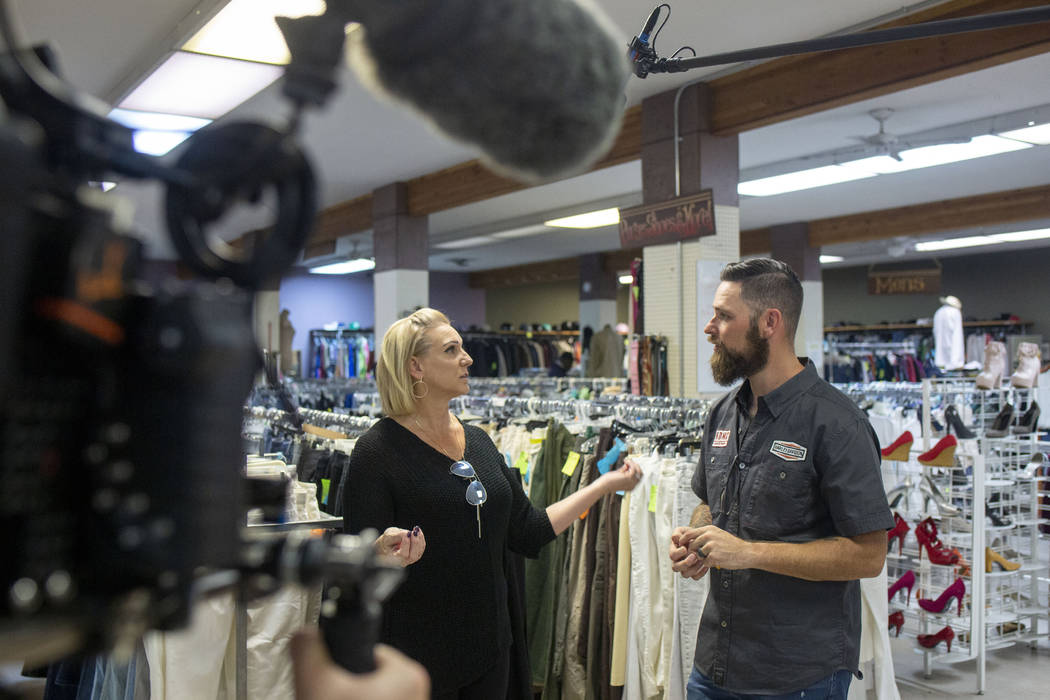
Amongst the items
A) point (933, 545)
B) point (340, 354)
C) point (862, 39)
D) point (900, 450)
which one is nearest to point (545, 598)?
point (900, 450)

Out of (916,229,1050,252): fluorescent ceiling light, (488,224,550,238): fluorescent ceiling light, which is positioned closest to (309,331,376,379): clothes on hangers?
(488,224,550,238): fluorescent ceiling light

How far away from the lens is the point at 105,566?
500mm

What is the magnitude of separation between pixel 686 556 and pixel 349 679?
180 cm

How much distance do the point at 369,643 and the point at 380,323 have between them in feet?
31.9

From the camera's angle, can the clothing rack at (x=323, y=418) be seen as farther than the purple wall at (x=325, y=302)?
No

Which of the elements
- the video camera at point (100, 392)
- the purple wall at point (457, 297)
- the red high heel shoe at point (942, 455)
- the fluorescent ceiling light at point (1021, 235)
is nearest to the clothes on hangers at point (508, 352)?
the purple wall at point (457, 297)

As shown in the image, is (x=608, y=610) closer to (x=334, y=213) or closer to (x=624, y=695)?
(x=624, y=695)

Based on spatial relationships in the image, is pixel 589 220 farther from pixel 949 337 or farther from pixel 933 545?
pixel 933 545

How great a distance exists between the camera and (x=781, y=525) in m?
2.33

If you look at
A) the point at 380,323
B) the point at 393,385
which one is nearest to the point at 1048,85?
the point at 393,385

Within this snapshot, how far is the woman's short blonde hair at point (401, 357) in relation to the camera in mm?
2666

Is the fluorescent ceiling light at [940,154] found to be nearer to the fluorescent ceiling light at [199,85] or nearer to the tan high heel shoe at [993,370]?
the tan high heel shoe at [993,370]

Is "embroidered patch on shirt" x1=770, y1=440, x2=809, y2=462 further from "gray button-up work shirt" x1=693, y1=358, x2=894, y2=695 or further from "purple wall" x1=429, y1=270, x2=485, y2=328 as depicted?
"purple wall" x1=429, y1=270, x2=485, y2=328

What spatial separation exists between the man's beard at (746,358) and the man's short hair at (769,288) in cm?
7
